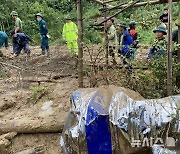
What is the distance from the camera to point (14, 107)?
566 cm

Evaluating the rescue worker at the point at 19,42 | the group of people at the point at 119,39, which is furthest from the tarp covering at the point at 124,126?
the rescue worker at the point at 19,42

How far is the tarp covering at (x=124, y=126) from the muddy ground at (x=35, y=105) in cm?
120

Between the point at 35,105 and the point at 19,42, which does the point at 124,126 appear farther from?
the point at 19,42

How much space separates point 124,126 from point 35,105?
240 centimetres

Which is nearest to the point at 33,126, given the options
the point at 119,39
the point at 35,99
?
the point at 35,99

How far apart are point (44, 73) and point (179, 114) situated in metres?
4.20

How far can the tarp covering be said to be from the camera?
11.3 ft

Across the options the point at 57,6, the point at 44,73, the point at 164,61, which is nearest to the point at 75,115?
the point at 164,61

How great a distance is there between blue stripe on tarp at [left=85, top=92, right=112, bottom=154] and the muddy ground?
1.25 m

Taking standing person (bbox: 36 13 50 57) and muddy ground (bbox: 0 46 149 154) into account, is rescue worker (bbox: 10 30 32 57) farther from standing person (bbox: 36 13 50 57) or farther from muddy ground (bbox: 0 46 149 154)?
muddy ground (bbox: 0 46 149 154)

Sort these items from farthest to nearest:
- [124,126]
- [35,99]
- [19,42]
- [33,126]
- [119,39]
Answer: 1. [19,42]
2. [119,39]
3. [35,99]
4. [33,126]
5. [124,126]

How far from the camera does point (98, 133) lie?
3564 mm

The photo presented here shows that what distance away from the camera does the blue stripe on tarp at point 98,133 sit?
355 cm

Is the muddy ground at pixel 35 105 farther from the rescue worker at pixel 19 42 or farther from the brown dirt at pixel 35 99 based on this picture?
the rescue worker at pixel 19 42
